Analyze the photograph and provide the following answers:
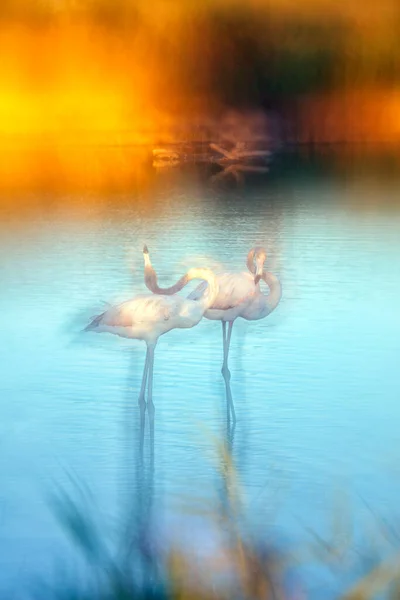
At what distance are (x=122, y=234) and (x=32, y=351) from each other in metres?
5.17

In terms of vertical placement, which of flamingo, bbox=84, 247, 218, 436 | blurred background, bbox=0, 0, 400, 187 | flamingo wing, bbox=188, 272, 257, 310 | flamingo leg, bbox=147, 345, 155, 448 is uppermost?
flamingo, bbox=84, 247, 218, 436

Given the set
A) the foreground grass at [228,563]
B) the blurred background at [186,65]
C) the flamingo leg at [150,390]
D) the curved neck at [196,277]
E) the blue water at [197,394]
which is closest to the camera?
the foreground grass at [228,563]

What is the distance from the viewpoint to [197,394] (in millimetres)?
4715

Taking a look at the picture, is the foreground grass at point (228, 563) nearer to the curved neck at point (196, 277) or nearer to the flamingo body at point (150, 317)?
the flamingo body at point (150, 317)

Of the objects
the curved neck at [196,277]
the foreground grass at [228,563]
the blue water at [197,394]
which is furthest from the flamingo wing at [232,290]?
the foreground grass at [228,563]

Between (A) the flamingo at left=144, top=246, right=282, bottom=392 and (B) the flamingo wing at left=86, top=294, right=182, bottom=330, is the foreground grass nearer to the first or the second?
(B) the flamingo wing at left=86, top=294, right=182, bottom=330

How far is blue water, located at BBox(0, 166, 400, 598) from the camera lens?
11.8 ft

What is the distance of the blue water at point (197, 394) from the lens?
3.61m

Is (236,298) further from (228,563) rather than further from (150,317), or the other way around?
(228,563)

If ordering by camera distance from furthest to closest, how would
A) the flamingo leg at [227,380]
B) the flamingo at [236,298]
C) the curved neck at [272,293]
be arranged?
the curved neck at [272,293], the flamingo at [236,298], the flamingo leg at [227,380]

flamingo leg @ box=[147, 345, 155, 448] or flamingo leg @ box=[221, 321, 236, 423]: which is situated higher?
flamingo leg @ box=[147, 345, 155, 448]

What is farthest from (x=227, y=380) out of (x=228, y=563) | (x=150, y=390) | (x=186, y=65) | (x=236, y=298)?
(x=186, y=65)

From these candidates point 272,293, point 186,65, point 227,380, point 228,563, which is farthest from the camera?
point 186,65

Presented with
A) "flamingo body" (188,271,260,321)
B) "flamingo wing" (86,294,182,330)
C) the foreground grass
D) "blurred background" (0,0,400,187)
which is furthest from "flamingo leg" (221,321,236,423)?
"blurred background" (0,0,400,187)
